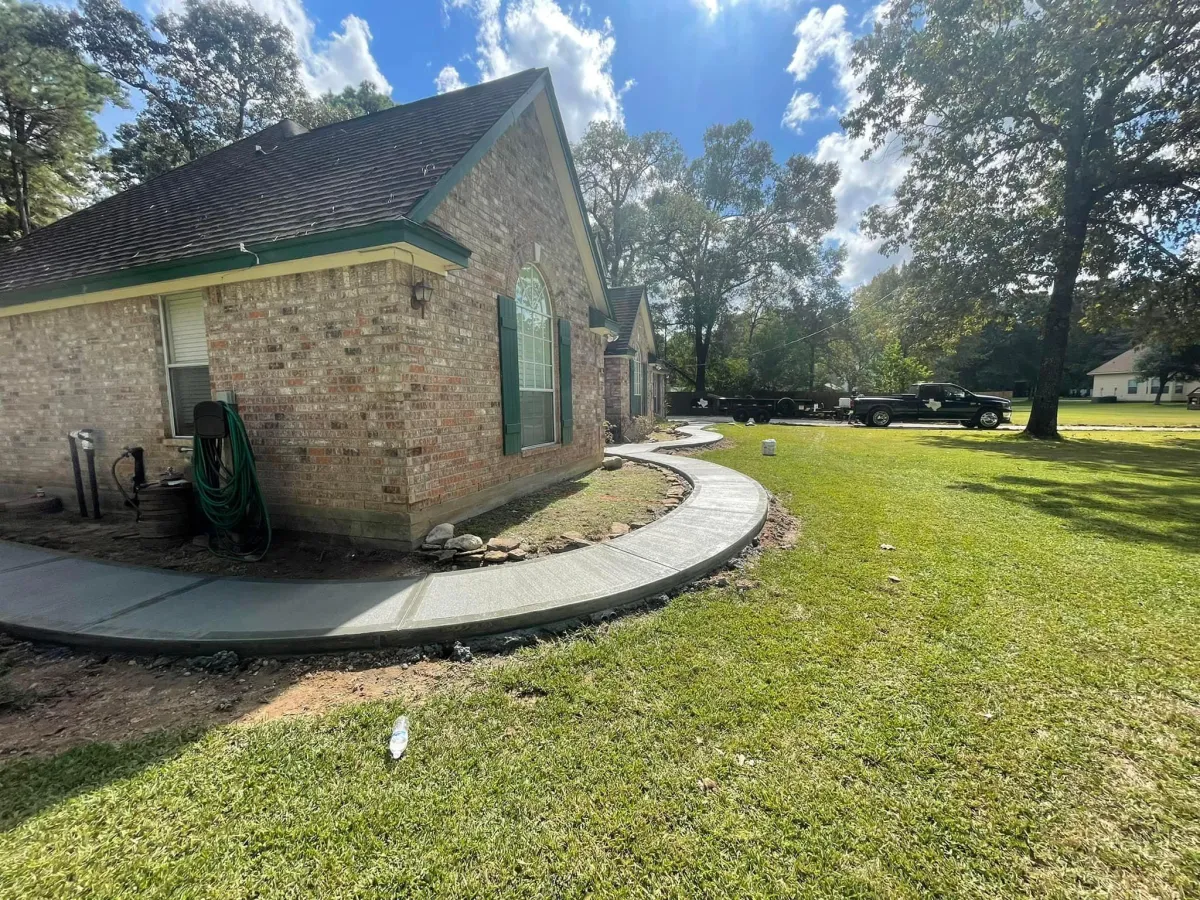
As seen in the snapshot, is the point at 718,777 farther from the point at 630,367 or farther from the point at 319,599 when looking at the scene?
the point at 630,367

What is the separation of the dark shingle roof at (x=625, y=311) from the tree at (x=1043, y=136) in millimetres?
9370

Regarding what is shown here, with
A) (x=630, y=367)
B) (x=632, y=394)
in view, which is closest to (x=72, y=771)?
(x=630, y=367)

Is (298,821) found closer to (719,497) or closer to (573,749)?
(573,749)

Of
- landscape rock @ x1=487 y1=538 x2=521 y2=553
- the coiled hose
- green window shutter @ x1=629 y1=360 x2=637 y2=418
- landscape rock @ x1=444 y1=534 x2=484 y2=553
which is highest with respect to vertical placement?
green window shutter @ x1=629 y1=360 x2=637 y2=418

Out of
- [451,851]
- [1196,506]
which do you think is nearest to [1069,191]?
[1196,506]

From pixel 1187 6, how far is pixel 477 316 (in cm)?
1879

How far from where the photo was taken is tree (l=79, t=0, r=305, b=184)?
17.9m

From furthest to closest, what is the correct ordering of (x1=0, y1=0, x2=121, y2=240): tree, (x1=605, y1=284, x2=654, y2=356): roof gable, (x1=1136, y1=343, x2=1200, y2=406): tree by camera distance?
(x1=1136, y1=343, x2=1200, y2=406): tree, (x1=605, y1=284, x2=654, y2=356): roof gable, (x1=0, y1=0, x2=121, y2=240): tree

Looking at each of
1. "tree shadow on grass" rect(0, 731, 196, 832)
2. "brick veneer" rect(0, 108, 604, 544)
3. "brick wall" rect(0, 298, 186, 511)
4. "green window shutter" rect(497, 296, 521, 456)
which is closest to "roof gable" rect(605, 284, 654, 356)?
"brick veneer" rect(0, 108, 604, 544)

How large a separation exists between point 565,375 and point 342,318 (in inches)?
142

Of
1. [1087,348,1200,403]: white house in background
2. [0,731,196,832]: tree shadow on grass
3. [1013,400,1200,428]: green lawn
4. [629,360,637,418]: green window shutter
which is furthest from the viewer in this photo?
[1087,348,1200,403]: white house in background

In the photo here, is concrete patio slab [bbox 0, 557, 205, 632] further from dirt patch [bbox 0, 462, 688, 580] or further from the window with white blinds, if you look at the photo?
the window with white blinds

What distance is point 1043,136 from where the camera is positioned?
14.4 meters

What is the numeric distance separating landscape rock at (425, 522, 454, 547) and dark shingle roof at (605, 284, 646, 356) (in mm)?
11017
